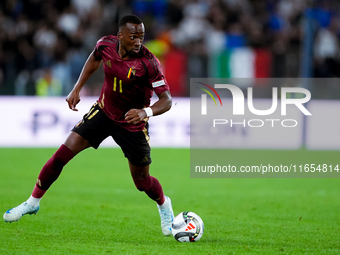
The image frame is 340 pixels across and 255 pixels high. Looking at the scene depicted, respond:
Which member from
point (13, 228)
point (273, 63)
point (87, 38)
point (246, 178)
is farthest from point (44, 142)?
point (13, 228)

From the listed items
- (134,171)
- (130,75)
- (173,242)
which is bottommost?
(173,242)

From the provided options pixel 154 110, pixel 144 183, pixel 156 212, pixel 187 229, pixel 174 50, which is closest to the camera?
pixel 154 110

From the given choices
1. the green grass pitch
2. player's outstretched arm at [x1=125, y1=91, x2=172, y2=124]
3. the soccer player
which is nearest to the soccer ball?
the green grass pitch

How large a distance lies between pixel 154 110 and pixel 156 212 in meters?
2.59

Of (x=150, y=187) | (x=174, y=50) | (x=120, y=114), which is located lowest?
(x=150, y=187)

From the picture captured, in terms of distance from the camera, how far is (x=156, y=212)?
298 inches

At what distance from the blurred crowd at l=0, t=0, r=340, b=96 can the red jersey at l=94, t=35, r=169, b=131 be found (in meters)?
9.03

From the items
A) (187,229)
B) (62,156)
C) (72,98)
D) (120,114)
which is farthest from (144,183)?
(72,98)

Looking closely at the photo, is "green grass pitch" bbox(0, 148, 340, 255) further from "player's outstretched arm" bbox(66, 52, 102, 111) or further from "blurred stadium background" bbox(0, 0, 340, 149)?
"blurred stadium background" bbox(0, 0, 340, 149)

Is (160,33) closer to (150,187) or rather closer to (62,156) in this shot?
(150,187)

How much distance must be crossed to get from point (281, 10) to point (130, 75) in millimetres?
14576

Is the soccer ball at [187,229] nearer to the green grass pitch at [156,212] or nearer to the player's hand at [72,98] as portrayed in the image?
the green grass pitch at [156,212]

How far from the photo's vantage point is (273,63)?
16.1 meters

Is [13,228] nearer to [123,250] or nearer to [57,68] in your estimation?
[123,250]
